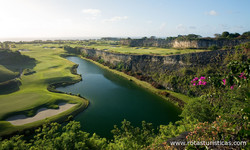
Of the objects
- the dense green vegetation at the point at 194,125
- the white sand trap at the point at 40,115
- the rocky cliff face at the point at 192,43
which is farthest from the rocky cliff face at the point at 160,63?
the white sand trap at the point at 40,115

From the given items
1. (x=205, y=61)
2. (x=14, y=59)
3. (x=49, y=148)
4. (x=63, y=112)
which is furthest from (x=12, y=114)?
Result: (x=14, y=59)

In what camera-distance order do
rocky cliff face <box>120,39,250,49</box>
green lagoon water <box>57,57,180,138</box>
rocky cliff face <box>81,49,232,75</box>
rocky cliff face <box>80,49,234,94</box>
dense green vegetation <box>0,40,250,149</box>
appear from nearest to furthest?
dense green vegetation <box>0,40,250,149</box>, green lagoon water <box>57,57,180,138</box>, rocky cliff face <box>80,49,234,94</box>, rocky cliff face <box>81,49,232,75</box>, rocky cliff face <box>120,39,250,49</box>

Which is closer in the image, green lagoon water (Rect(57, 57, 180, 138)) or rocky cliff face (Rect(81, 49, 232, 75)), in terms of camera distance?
green lagoon water (Rect(57, 57, 180, 138))

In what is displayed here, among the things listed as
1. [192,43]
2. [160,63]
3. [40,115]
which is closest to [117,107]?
[40,115]

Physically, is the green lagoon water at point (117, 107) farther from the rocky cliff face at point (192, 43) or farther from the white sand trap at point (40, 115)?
the rocky cliff face at point (192, 43)

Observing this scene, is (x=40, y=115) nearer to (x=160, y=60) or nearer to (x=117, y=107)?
(x=117, y=107)

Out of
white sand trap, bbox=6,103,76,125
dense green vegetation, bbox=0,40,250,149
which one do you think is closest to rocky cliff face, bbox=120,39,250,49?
dense green vegetation, bbox=0,40,250,149

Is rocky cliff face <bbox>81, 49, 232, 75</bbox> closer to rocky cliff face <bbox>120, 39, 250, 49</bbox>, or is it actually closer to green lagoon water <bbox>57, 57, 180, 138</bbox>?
green lagoon water <bbox>57, 57, 180, 138</bbox>
